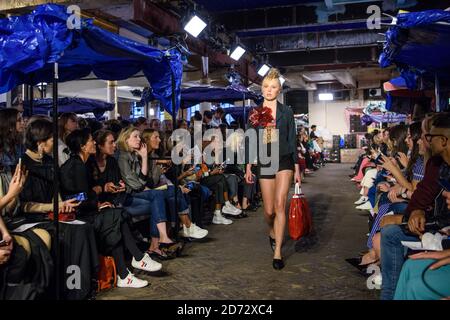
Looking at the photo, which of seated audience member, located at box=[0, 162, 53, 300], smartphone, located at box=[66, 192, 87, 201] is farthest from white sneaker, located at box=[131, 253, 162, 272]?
seated audience member, located at box=[0, 162, 53, 300]

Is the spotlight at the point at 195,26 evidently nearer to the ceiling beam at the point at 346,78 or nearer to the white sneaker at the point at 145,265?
the white sneaker at the point at 145,265

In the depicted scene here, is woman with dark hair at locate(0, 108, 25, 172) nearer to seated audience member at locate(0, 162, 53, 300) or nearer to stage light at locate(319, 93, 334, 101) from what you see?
seated audience member at locate(0, 162, 53, 300)

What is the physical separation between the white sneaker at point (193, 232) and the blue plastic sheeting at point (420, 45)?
327 cm

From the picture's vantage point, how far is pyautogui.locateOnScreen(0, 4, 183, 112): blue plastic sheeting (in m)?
3.53

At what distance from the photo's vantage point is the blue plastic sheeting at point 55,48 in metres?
3.53

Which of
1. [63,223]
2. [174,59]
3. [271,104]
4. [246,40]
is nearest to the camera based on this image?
[63,223]

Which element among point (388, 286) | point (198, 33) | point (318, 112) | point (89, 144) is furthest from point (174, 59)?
point (318, 112)

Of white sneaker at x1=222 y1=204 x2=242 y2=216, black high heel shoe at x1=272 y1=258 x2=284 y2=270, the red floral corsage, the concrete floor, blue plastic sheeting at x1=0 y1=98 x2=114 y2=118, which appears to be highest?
blue plastic sheeting at x1=0 y1=98 x2=114 y2=118

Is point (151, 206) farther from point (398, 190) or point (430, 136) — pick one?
point (430, 136)

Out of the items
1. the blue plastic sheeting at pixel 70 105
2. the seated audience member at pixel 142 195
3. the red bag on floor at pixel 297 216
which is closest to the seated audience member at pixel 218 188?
the seated audience member at pixel 142 195

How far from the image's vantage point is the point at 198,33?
32.5 feet

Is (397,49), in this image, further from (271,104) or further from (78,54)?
(78,54)

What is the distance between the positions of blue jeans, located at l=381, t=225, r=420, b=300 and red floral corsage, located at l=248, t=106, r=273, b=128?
1.93m

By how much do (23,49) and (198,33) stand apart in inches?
263
